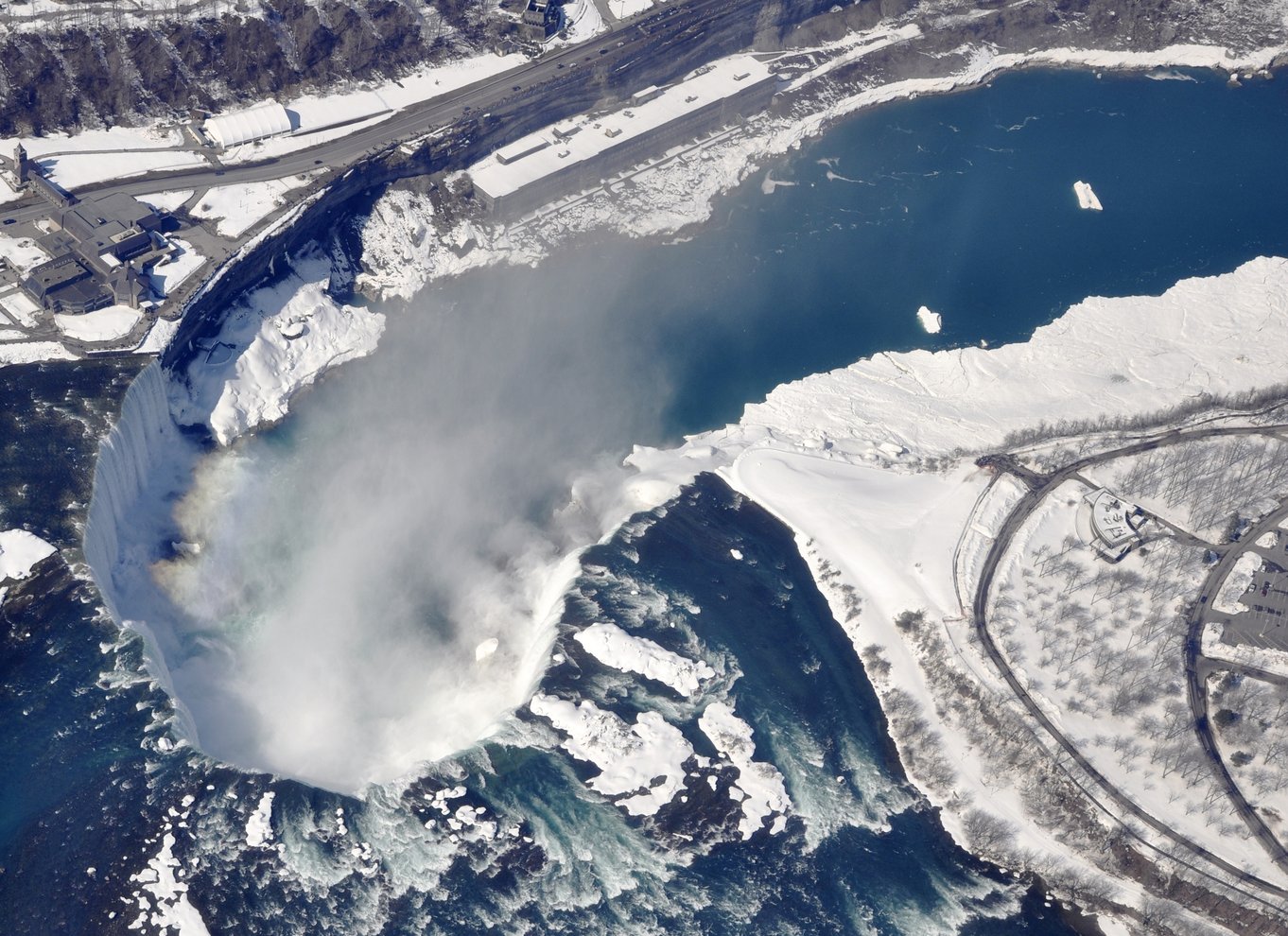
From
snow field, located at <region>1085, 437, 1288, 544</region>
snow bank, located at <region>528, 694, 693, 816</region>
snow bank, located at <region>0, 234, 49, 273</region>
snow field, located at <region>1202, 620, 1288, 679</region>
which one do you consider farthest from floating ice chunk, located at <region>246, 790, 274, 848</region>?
snow field, located at <region>1085, 437, 1288, 544</region>

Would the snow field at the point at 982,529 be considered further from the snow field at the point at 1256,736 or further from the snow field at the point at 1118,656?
the snow field at the point at 1256,736

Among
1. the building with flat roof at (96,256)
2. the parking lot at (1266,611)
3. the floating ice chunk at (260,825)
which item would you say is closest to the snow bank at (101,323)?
the building with flat roof at (96,256)

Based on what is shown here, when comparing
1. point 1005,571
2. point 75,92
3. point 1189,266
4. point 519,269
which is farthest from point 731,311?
point 75,92

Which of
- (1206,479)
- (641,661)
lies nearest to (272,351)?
(641,661)

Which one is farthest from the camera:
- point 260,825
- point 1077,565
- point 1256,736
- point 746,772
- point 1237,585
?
point 1077,565

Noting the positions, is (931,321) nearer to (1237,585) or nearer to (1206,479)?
(1206,479)

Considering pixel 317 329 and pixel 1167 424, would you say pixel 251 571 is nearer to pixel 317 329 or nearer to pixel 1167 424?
pixel 317 329

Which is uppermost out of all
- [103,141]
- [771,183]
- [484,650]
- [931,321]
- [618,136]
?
[103,141]
